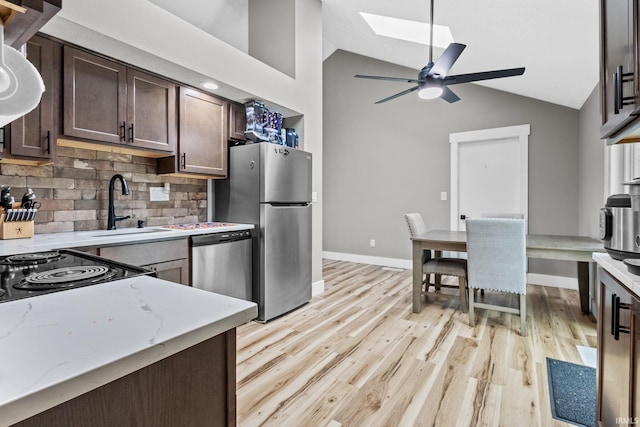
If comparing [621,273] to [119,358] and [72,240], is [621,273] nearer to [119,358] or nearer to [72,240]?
[119,358]

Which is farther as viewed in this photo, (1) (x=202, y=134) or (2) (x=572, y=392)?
(1) (x=202, y=134)

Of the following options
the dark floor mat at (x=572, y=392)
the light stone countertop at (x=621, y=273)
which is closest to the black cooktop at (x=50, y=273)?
the light stone countertop at (x=621, y=273)

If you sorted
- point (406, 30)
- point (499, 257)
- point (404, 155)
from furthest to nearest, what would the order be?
point (404, 155), point (406, 30), point (499, 257)

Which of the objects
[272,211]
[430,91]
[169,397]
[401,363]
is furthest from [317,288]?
[169,397]

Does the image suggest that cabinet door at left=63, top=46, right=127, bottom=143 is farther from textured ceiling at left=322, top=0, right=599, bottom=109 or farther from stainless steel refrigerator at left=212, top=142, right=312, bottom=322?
textured ceiling at left=322, top=0, right=599, bottom=109

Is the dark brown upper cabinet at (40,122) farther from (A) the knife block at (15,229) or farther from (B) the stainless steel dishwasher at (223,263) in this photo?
(B) the stainless steel dishwasher at (223,263)

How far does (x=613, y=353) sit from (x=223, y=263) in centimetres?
241

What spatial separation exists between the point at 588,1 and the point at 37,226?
12.6ft

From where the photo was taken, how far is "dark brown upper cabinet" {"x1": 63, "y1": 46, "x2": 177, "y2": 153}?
204 cm

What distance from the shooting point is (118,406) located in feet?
1.79

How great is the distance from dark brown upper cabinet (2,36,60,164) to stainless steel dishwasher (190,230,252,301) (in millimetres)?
1043

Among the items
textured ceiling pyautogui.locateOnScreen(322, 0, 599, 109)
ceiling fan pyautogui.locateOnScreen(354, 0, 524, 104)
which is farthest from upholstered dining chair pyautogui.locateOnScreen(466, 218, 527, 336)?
textured ceiling pyautogui.locateOnScreen(322, 0, 599, 109)

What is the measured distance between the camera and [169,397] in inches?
24.3

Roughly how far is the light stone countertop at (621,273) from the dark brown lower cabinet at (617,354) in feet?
0.09
